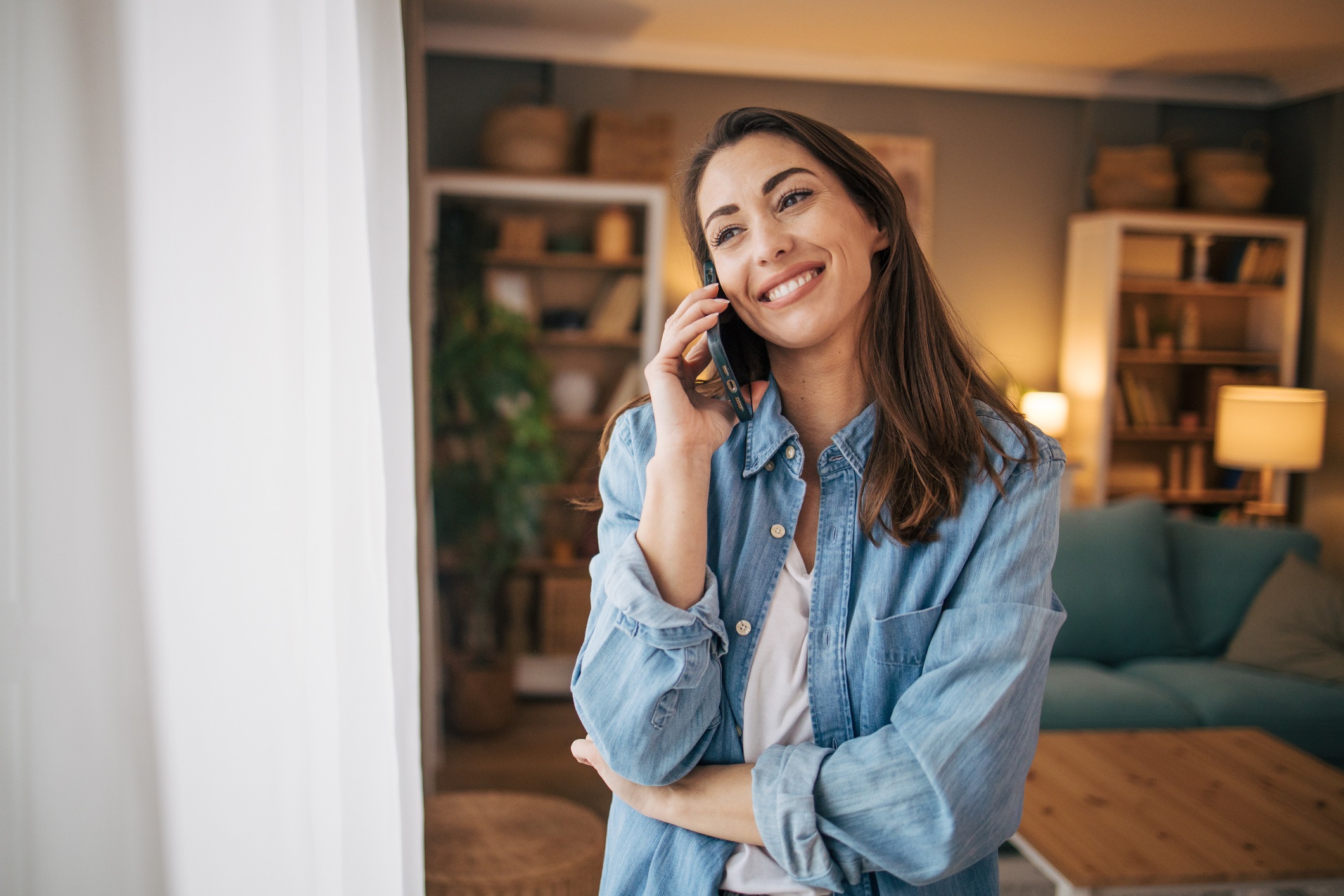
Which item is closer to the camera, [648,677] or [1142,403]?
[648,677]

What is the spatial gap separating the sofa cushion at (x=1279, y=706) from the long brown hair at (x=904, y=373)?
263 cm

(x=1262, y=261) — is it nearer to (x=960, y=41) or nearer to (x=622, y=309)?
(x=960, y=41)


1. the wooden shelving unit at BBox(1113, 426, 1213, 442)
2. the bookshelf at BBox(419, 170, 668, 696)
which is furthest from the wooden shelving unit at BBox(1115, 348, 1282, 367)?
the bookshelf at BBox(419, 170, 668, 696)

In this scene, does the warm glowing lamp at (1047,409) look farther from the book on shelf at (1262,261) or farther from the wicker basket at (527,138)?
the wicker basket at (527,138)

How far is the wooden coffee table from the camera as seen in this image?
6.18 ft

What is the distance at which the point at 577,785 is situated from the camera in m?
3.50

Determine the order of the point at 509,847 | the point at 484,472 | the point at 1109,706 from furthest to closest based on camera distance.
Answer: the point at 484,472
the point at 1109,706
the point at 509,847

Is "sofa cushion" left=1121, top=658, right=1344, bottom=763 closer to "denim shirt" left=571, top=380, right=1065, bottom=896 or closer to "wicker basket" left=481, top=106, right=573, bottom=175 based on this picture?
"denim shirt" left=571, top=380, right=1065, bottom=896

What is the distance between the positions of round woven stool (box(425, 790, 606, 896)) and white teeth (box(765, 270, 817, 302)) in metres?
1.37

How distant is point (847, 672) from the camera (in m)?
0.98

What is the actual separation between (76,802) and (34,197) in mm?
417

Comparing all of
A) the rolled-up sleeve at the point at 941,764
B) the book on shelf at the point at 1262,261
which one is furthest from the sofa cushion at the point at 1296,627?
the rolled-up sleeve at the point at 941,764

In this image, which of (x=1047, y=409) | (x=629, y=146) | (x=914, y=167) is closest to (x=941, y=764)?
(x=629, y=146)

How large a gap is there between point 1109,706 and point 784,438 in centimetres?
252
